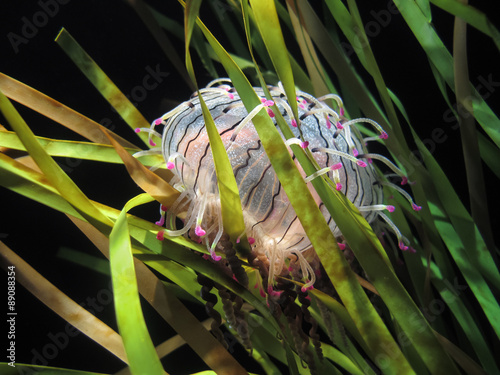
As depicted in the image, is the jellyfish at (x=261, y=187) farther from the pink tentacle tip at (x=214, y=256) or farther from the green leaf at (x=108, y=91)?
the green leaf at (x=108, y=91)

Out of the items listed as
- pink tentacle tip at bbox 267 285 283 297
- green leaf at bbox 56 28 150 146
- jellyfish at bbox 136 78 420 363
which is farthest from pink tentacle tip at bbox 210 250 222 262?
green leaf at bbox 56 28 150 146

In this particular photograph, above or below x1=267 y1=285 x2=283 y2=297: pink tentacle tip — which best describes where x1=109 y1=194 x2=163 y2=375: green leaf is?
above

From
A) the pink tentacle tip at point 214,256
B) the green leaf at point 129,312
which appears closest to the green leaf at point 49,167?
the green leaf at point 129,312

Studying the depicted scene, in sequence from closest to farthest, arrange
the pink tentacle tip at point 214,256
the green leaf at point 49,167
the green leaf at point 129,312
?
the green leaf at point 129,312 → the green leaf at point 49,167 → the pink tentacle tip at point 214,256

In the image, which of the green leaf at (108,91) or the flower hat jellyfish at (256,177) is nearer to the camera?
the flower hat jellyfish at (256,177)

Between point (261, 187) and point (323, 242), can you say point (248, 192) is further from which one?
point (323, 242)

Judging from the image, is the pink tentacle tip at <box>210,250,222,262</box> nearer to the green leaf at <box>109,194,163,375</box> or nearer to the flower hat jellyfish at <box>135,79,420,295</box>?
the flower hat jellyfish at <box>135,79,420,295</box>

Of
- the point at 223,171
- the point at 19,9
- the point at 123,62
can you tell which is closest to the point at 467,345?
the point at 223,171

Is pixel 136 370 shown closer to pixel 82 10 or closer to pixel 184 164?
pixel 184 164

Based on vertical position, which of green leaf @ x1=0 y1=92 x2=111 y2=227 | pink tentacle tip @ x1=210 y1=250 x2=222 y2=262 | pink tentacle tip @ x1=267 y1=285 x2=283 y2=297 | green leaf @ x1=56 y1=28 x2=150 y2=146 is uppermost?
green leaf @ x1=56 y1=28 x2=150 y2=146
